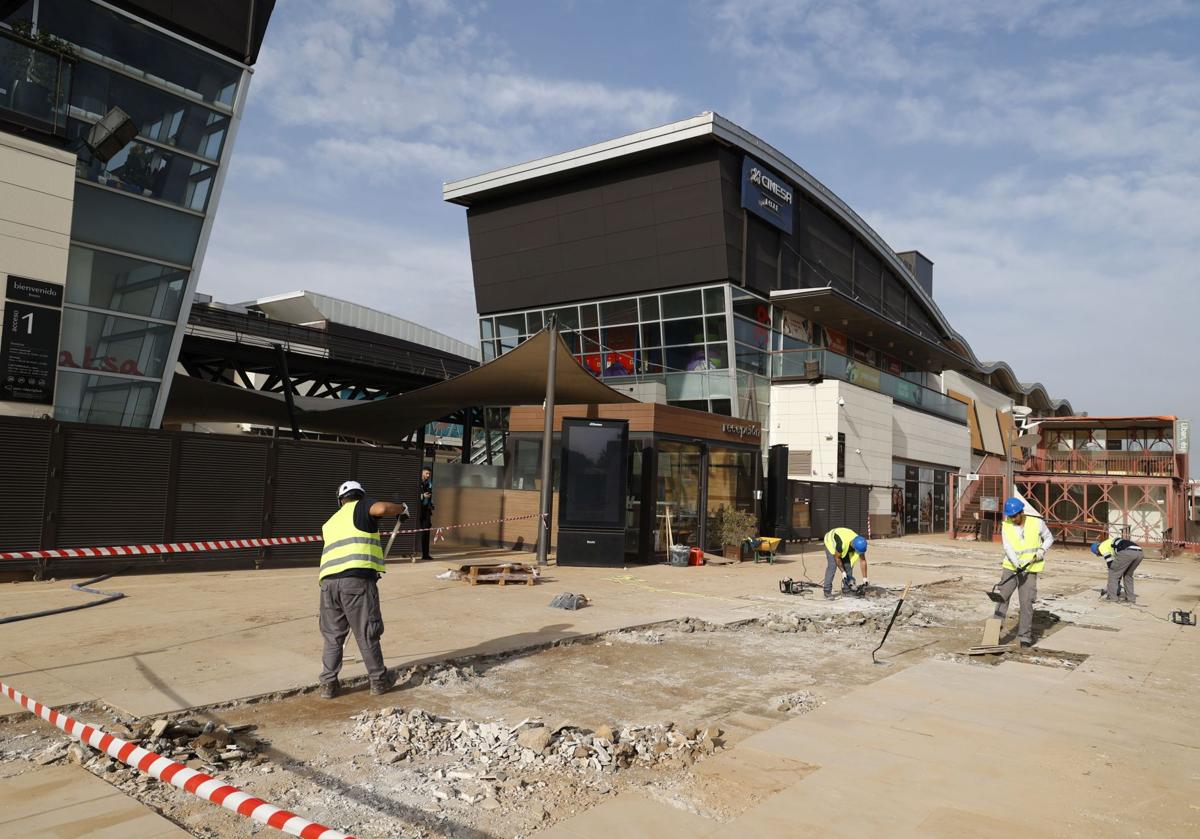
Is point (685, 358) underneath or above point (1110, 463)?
above

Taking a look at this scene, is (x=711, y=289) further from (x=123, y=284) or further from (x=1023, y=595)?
(x=1023, y=595)

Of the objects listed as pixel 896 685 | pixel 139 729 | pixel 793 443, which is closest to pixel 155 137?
pixel 139 729

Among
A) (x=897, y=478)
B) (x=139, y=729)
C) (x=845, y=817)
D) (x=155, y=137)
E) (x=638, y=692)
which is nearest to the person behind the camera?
(x=845, y=817)

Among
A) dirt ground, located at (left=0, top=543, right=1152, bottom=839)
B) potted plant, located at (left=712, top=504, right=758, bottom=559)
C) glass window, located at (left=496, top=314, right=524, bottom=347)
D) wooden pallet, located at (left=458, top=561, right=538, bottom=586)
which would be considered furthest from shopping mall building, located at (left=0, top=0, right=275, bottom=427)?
glass window, located at (left=496, top=314, right=524, bottom=347)

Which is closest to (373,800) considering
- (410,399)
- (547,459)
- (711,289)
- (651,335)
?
(547,459)

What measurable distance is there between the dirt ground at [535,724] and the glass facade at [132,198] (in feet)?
33.7

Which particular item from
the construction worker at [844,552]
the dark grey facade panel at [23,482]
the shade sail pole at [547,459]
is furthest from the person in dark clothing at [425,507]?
the construction worker at [844,552]

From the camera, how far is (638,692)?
664cm

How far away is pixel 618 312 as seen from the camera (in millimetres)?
28156

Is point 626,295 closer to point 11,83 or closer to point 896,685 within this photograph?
point 11,83

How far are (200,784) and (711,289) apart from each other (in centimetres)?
2391

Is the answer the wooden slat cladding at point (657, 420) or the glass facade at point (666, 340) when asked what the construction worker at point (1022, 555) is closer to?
the wooden slat cladding at point (657, 420)

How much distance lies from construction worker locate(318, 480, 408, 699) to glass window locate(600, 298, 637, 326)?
21999 millimetres

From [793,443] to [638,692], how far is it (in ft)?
69.7
